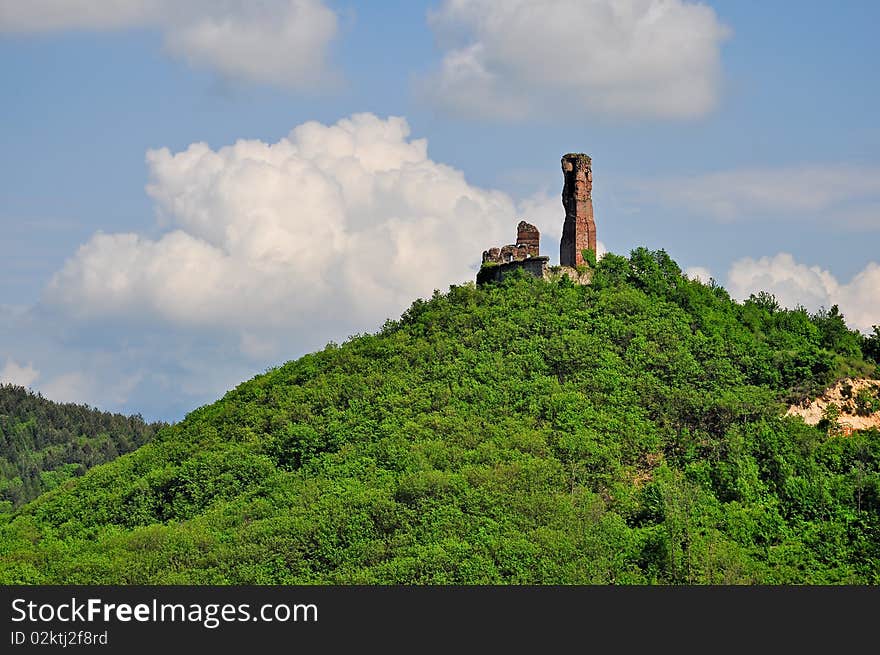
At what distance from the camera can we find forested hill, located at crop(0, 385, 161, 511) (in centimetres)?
16788

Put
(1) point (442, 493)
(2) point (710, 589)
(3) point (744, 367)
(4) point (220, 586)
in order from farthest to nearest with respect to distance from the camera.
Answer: (3) point (744, 367) < (1) point (442, 493) < (4) point (220, 586) < (2) point (710, 589)

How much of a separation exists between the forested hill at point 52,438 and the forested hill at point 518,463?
328 feet

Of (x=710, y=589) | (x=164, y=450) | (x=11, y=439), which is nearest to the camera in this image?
(x=710, y=589)

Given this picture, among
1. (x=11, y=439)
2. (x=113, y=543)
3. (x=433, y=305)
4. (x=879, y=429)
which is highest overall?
(x=11, y=439)

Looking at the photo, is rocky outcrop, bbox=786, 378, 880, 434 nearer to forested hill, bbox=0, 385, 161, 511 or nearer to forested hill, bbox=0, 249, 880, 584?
forested hill, bbox=0, 249, 880, 584

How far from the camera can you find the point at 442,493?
55.1m

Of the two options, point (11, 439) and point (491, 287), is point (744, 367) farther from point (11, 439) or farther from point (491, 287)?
point (11, 439)

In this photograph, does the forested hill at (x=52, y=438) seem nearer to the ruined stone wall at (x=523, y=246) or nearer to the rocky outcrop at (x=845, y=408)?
the ruined stone wall at (x=523, y=246)

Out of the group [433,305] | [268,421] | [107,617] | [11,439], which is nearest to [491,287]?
[433,305]

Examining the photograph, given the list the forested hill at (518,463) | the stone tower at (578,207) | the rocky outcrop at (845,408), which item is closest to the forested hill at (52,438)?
the forested hill at (518,463)

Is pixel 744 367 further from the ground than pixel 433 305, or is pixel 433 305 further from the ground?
pixel 433 305

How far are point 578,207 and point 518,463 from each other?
668 inches

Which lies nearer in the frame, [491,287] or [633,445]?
[633,445]

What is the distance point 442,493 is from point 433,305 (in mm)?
16579
